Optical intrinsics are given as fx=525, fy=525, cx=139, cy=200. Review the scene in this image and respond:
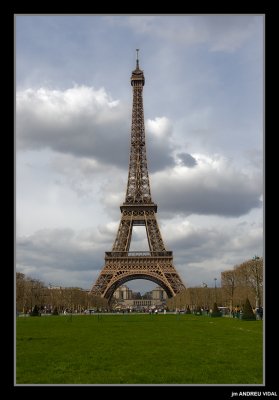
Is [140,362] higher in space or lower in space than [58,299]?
higher

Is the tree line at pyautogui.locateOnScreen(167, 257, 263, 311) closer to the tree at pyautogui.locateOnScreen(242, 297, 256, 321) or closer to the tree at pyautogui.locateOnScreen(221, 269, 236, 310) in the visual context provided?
the tree at pyautogui.locateOnScreen(221, 269, 236, 310)

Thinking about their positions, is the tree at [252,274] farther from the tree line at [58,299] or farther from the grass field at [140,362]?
the grass field at [140,362]

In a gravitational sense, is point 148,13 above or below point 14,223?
above

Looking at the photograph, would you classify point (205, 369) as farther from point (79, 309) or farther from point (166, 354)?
point (79, 309)

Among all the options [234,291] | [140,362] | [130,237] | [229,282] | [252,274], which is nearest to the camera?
[140,362]

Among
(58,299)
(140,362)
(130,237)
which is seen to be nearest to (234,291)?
(130,237)

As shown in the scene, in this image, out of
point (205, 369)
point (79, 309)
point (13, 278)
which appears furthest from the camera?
point (79, 309)

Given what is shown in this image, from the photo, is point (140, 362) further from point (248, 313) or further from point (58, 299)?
point (58, 299)
